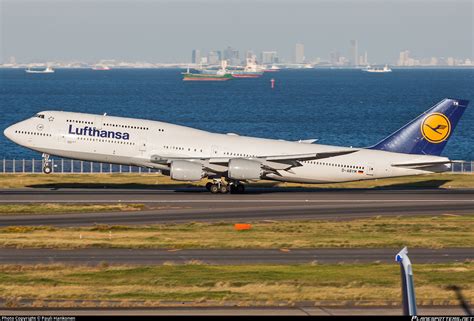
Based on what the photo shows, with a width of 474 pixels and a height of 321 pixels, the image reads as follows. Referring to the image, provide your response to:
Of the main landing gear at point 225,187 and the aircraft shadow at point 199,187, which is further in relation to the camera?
the aircraft shadow at point 199,187

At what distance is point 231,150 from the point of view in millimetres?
71062

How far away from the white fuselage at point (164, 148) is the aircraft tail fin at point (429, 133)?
0.85m

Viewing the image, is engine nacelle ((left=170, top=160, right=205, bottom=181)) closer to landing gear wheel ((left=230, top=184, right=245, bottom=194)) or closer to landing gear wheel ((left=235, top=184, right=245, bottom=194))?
landing gear wheel ((left=230, top=184, right=245, bottom=194))

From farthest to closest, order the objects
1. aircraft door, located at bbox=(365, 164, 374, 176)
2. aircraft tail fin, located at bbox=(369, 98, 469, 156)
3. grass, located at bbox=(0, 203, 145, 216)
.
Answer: aircraft tail fin, located at bbox=(369, 98, 469, 156)
aircraft door, located at bbox=(365, 164, 374, 176)
grass, located at bbox=(0, 203, 145, 216)

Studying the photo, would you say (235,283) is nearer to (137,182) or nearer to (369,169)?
(369,169)

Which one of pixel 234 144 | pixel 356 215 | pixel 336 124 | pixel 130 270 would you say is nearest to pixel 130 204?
pixel 234 144

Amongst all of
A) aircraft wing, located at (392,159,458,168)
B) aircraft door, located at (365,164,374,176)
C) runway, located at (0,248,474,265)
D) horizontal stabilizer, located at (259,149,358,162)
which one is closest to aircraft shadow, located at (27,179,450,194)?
horizontal stabilizer, located at (259,149,358,162)

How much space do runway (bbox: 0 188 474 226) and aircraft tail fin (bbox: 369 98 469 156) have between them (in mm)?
3587

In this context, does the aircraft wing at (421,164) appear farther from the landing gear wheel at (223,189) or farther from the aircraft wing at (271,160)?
the landing gear wheel at (223,189)

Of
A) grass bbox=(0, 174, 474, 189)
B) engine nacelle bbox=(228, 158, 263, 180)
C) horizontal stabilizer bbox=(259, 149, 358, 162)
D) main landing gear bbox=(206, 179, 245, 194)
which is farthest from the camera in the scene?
grass bbox=(0, 174, 474, 189)

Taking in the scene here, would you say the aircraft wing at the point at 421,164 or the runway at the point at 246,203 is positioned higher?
the aircraft wing at the point at 421,164

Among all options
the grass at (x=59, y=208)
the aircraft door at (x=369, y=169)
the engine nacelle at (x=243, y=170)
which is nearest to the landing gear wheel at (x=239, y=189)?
the engine nacelle at (x=243, y=170)

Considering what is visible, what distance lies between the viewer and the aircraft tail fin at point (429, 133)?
235 ft

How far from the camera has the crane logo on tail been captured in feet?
236
